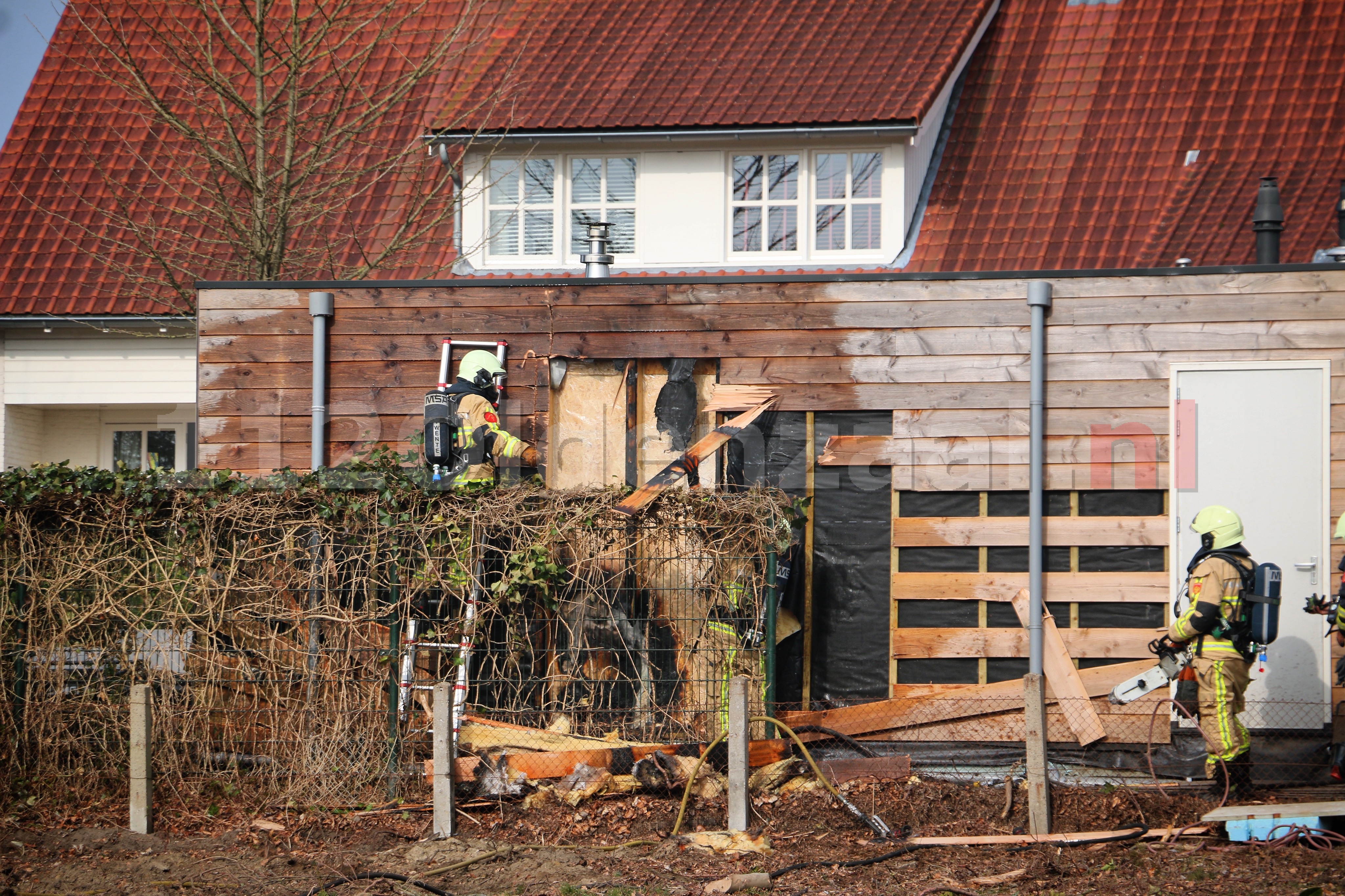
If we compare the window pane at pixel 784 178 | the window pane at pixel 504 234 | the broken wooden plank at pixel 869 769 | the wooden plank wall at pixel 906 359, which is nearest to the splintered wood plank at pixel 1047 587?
the wooden plank wall at pixel 906 359

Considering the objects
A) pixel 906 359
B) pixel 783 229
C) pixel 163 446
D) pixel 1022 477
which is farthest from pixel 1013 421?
pixel 163 446

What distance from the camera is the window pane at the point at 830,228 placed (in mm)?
14156

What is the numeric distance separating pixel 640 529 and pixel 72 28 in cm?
1393

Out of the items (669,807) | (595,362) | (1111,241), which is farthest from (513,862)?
(1111,241)

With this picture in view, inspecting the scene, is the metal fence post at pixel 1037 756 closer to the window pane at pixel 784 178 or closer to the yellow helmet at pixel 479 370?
the yellow helmet at pixel 479 370

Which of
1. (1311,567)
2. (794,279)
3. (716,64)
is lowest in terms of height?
(1311,567)

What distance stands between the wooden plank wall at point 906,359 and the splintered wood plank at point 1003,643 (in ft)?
0.05

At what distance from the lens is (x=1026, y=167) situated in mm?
14758

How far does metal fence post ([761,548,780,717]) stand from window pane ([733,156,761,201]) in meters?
7.29

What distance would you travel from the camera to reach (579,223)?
1441cm

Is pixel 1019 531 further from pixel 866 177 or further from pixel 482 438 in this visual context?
pixel 866 177

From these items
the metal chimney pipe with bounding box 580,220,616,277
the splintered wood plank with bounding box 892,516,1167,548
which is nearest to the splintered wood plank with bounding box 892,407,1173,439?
the splintered wood plank with bounding box 892,516,1167,548

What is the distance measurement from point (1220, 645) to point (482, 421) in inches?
218

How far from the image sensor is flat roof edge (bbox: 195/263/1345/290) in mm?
8773
